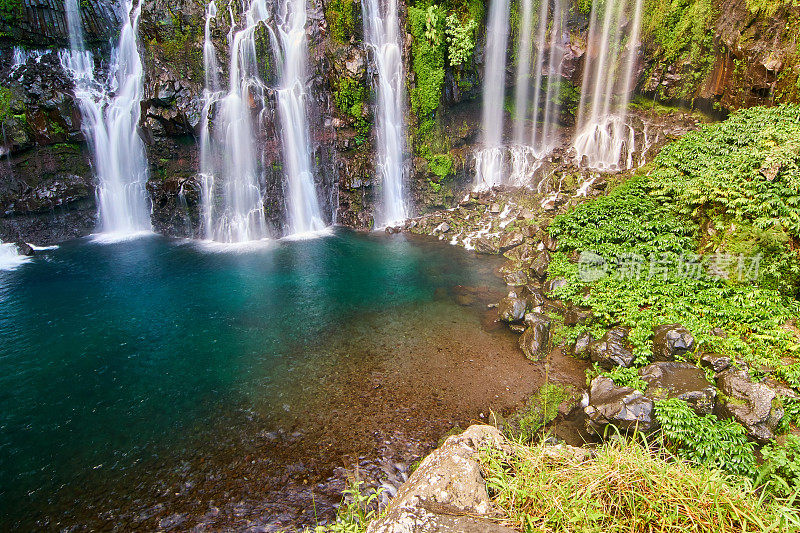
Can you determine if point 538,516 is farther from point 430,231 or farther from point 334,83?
point 334,83

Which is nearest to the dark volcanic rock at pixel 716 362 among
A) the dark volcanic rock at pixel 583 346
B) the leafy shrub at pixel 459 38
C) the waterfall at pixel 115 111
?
the dark volcanic rock at pixel 583 346

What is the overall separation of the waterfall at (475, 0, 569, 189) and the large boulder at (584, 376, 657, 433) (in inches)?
576

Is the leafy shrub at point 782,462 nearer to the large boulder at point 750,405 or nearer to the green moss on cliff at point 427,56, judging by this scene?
the large boulder at point 750,405

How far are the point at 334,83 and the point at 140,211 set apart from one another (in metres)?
13.3

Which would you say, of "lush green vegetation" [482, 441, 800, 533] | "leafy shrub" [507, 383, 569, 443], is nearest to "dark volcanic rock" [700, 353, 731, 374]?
"leafy shrub" [507, 383, 569, 443]

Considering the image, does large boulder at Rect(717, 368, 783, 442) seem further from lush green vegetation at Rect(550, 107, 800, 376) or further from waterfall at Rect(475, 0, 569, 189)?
waterfall at Rect(475, 0, 569, 189)

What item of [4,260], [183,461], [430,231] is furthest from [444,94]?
[4,260]

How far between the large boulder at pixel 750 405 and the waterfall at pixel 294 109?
18681 mm

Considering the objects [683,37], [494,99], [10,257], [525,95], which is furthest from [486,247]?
[10,257]

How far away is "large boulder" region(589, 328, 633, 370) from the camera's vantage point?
8.17m

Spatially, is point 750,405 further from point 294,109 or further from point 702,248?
point 294,109

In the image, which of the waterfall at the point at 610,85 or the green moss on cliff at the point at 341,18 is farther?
the green moss on cliff at the point at 341,18

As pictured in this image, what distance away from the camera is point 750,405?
6156 mm

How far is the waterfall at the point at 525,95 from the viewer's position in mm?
20609
